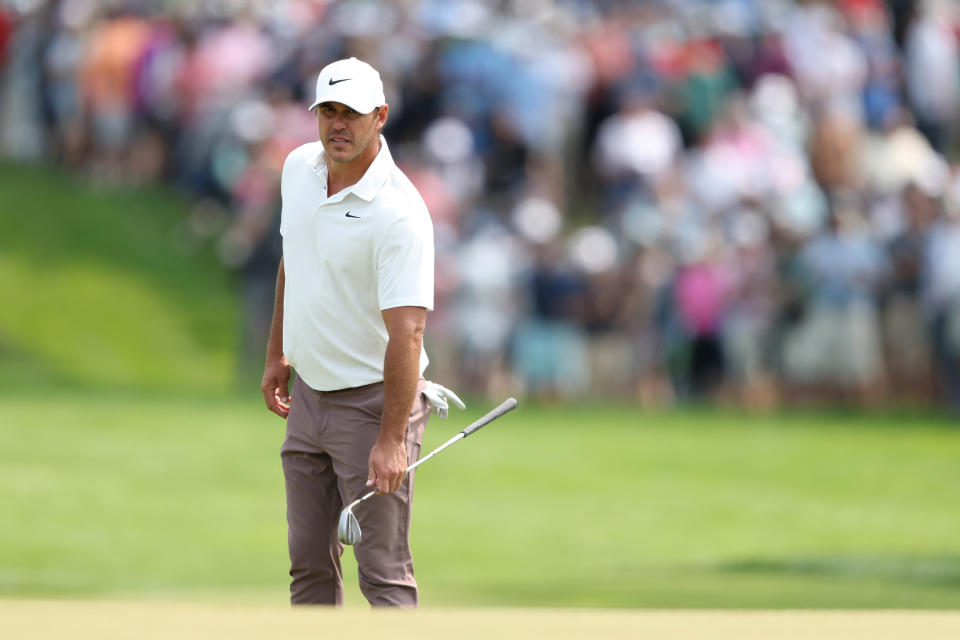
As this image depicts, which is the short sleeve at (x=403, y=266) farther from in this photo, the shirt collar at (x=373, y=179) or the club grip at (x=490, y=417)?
the club grip at (x=490, y=417)

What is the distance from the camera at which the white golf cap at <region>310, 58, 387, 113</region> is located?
16.1 feet

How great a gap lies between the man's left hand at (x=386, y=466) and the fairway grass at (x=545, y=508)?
255 cm

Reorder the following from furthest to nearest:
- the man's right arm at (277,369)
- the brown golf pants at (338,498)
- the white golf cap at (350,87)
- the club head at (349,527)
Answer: the man's right arm at (277,369)
the brown golf pants at (338,498)
the club head at (349,527)
the white golf cap at (350,87)

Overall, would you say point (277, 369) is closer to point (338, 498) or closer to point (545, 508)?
point (338, 498)

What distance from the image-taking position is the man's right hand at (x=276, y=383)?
557 centimetres

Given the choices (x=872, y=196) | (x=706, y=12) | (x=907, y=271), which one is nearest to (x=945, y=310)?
(x=907, y=271)

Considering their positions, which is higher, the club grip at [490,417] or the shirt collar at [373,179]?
the shirt collar at [373,179]

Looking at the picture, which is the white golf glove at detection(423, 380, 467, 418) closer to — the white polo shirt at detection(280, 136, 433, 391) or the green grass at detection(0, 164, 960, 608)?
the white polo shirt at detection(280, 136, 433, 391)

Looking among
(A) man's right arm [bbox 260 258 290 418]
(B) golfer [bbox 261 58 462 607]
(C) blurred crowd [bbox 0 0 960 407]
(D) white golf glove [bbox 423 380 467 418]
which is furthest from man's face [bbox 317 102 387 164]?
(C) blurred crowd [bbox 0 0 960 407]

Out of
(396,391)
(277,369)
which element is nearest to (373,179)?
(396,391)

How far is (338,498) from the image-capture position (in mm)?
5387

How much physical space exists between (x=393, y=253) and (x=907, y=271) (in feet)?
33.8

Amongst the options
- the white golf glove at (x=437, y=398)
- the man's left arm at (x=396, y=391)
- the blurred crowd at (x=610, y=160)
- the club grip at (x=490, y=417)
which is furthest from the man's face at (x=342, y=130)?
the blurred crowd at (x=610, y=160)

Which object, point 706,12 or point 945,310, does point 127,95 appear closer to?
point 706,12
